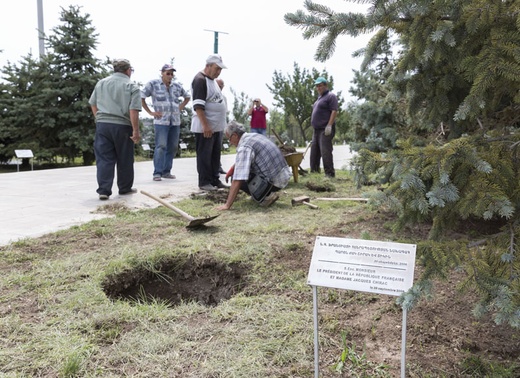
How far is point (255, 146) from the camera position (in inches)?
201

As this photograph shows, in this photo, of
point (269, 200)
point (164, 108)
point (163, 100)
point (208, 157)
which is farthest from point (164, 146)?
point (269, 200)

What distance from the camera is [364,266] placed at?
67.3 inches

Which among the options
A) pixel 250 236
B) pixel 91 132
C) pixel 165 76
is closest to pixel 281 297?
pixel 250 236

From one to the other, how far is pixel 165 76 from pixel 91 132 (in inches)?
291

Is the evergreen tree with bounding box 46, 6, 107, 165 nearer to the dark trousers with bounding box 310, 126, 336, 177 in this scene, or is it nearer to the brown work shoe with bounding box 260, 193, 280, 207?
the dark trousers with bounding box 310, 126, 336, 177

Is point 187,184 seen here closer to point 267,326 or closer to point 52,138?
point 267,326

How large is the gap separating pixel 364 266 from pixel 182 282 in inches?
72.1

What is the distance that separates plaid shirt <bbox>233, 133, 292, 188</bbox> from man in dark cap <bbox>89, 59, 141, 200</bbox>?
1642 millimetres

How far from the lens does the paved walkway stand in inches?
163

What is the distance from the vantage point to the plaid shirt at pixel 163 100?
736cm

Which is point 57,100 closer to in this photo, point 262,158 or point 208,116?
point 208,116

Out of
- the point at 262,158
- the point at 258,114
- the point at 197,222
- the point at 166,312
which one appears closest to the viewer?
the point at 166,312

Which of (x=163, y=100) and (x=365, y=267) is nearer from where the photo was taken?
(x=365, y=267)

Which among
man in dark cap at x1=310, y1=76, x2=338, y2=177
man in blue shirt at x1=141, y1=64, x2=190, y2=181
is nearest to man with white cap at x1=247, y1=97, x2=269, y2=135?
man in dark cap at x1=310, y1=76, x2=338, y2=177
